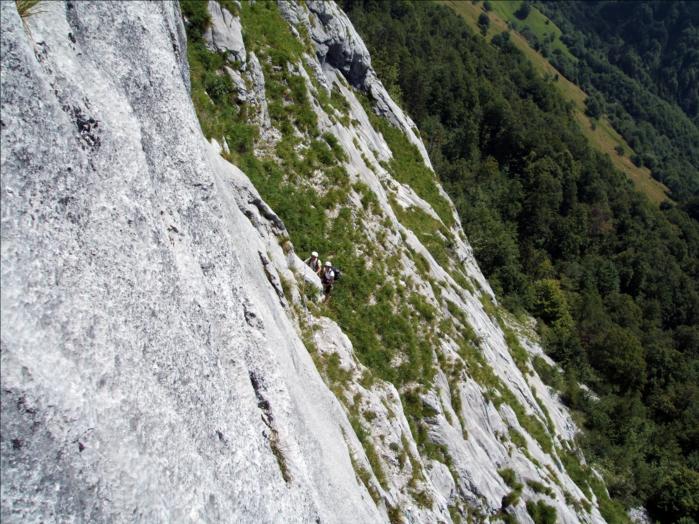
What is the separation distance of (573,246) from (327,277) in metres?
117

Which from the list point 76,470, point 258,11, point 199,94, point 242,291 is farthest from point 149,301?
point 258,11

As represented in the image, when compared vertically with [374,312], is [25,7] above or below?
above

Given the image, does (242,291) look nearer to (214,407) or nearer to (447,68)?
(214,407)

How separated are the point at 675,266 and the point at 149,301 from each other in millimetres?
161335

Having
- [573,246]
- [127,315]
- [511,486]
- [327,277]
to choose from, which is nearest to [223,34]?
[327,277]

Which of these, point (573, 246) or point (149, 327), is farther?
point (573, 246)

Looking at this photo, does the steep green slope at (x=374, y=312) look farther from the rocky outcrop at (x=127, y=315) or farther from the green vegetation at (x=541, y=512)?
the rocky outcrop at (x=127, y=315)

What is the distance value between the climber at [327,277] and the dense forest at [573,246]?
3589 cm

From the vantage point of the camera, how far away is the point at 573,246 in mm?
121688

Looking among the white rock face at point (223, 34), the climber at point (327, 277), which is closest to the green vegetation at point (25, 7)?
the climber at point (327, 277)

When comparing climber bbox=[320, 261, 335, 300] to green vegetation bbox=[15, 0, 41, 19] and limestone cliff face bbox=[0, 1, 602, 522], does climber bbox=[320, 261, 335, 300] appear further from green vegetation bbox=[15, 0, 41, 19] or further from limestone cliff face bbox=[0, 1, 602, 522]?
green vegetation bbox=[15, 0, 41, 19]

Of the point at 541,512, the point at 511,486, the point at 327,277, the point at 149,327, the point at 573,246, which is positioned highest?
the point at 149,327

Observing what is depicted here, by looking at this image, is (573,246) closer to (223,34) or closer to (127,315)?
(223,34)

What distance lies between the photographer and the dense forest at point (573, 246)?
69.2m
